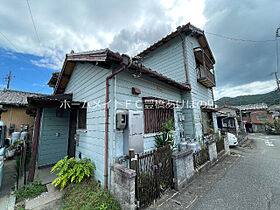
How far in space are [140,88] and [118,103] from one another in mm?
1141

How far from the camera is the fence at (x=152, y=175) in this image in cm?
275

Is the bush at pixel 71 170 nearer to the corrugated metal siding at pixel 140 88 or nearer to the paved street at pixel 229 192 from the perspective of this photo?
the corrugated metal siding at pixel 140 88

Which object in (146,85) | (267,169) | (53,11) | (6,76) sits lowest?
(267,169)

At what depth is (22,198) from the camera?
10.4 feet

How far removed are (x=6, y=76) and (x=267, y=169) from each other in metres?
26.2

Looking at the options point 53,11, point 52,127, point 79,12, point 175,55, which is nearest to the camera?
point 53,11

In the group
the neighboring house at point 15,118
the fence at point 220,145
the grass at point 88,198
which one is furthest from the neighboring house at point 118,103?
the neighboring house at point 15,118

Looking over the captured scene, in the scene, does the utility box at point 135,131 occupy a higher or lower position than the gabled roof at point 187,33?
lower

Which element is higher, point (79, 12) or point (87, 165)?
point (79, 12)

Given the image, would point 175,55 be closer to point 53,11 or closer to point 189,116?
point 189,116

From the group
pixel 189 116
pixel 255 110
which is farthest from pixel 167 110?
pixel 255 110

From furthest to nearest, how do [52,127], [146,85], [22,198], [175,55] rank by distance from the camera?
[175,55], [52,127], [146,85], [22,198]

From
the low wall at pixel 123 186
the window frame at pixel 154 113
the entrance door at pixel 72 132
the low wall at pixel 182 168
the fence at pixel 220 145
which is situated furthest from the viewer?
the fence at pixel 220 145

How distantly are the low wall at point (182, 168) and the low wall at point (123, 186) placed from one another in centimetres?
157
